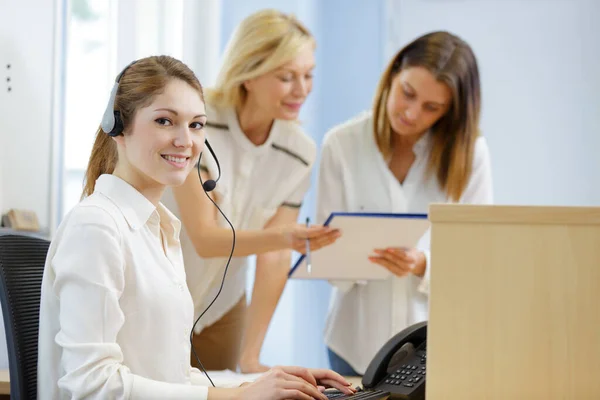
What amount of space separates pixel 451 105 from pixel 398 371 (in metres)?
1.16

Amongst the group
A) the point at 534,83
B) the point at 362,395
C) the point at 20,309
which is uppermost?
the point at 534,83

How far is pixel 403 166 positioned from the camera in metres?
2.38

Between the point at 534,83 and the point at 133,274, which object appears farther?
the point at 534,83

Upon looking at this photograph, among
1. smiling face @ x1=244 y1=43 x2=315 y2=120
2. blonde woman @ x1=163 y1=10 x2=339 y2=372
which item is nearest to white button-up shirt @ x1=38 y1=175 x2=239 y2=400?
blonde woman @ x1=163 y1=10 x2=339 y2=372

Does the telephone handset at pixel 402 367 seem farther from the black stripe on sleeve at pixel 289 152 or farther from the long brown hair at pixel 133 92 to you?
the black stripe on sleeve at pixel 289 152

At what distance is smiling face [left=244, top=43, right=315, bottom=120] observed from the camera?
7.08 feet

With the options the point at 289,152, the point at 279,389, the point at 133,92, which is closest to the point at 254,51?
the point at 289,152

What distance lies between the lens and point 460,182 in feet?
7.55

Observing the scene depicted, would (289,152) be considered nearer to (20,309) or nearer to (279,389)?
(20,309)

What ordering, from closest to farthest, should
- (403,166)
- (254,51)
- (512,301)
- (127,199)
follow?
(512,301) < (127,199) < (254,51) < (403,166)

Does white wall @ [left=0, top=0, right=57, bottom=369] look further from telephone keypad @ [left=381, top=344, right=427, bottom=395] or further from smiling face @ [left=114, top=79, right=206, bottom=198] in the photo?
telephone keypad @ [left=381, top=344, right=427, bottom=395]

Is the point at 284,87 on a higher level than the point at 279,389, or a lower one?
higher

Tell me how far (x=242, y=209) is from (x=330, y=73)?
4.12ft

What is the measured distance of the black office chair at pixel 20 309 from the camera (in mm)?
1247
